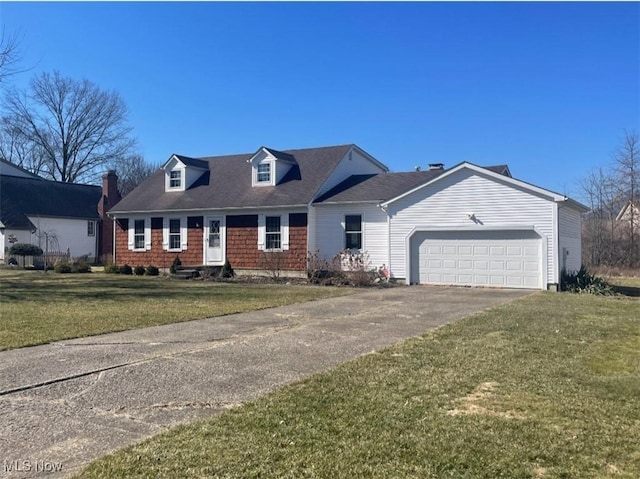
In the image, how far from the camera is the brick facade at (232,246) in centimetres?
2216

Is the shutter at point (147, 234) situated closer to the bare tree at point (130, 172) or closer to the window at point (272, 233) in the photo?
the window at point (272, 233)

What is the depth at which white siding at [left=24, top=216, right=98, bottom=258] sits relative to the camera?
35594 millimetres

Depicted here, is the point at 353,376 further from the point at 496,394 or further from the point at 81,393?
the point at 81,393

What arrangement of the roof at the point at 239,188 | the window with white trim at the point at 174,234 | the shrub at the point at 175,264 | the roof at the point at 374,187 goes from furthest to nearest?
the window with white trim at the point at 174,234, the shrub at the point at 175,264, the roof at the point at 239,188, the roof at the point at 374,187

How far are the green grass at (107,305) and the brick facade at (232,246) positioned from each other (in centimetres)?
294

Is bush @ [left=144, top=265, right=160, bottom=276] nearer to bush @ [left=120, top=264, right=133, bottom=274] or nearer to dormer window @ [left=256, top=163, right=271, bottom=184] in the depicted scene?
bush @ [left=120, top=264, right=133, bottom=274]

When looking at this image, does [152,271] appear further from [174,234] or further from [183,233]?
[183,233]

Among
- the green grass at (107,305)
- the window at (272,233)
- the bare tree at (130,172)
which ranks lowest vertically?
the green grass at (107,305)

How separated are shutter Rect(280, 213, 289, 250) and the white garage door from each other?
5639 mm

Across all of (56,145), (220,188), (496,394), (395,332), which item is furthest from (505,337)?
(56,145)

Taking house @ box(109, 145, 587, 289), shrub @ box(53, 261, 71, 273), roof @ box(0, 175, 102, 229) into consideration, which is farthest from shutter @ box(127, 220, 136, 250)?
roof @ box(0, 175, 102, 229)

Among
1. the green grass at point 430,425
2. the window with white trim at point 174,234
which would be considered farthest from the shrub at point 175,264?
the green grass at point 430,425

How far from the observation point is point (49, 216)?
119 ft

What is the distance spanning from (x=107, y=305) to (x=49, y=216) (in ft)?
89.6
